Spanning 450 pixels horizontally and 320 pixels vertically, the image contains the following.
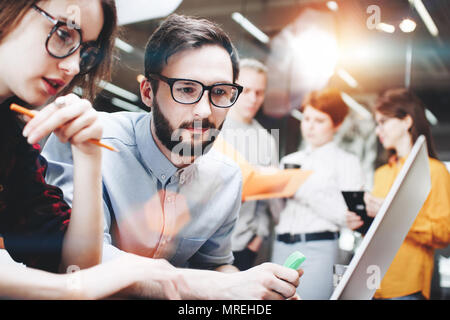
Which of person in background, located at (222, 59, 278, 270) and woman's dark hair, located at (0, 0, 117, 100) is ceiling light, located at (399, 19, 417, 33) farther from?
woman's dark hair, located at (0, 0, 117, 100)

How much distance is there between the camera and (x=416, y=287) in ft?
4.95

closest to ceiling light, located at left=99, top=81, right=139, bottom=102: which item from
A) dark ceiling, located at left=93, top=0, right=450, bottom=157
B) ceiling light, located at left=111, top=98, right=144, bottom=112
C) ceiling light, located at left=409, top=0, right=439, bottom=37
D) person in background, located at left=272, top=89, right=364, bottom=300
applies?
ceiling light, located at left=111, top=98, right=144, bottom=112

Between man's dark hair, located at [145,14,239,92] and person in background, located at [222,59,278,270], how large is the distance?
0.16 m

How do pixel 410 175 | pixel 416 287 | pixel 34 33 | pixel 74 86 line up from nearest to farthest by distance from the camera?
pixel 34 33 < pixel 74 86 < pixel 410 175 < pixel 416 287

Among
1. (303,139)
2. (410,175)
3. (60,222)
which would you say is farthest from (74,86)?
(410,175)

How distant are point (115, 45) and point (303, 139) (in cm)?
75

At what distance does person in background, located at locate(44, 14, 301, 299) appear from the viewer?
45.6 inches

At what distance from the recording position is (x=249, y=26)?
1.46m

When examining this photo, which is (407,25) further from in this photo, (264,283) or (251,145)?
(264,283)

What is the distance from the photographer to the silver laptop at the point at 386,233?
1.17m

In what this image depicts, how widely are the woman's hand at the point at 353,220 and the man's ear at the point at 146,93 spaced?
0.82 metres

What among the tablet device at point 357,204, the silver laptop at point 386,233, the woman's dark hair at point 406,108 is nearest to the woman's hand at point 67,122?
the silver laptop at point 386,233

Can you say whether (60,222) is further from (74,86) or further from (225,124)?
(225,124)
